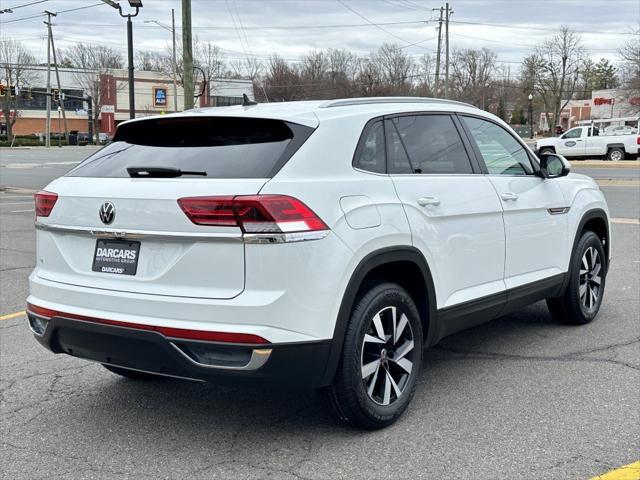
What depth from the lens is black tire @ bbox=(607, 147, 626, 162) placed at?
36.3m

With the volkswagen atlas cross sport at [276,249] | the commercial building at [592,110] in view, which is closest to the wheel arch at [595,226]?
the volkswagen atlas cross sport at [276,249]

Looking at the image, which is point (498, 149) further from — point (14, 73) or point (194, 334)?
point (14, 73)

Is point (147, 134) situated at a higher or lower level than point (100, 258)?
higher

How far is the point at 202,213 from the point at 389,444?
1.57 meters

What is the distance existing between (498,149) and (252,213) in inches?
101

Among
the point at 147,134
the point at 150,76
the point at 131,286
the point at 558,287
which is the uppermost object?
the point at 150,76

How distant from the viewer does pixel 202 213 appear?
336cm

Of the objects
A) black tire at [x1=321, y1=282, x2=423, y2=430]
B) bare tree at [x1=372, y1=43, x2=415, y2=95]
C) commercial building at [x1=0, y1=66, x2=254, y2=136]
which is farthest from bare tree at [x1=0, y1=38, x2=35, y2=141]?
black tire at [x1=321, y1=282, x2=423, y2=430]

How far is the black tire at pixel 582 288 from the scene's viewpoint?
5918mm

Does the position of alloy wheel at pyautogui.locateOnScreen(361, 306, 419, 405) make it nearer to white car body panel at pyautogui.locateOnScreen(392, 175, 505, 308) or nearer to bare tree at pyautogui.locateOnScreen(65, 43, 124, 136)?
white car body panel at pyautogui.locateOnScreen(392, 175, 505, 308)

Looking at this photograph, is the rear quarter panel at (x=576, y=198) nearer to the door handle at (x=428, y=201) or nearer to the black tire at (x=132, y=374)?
the door handle at (x=428, y=201)

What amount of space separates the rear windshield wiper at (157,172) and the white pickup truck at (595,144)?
33.9m

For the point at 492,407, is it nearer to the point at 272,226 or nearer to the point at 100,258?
the point at 272,226

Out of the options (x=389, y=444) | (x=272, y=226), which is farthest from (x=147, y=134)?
(x=389, y=444)
